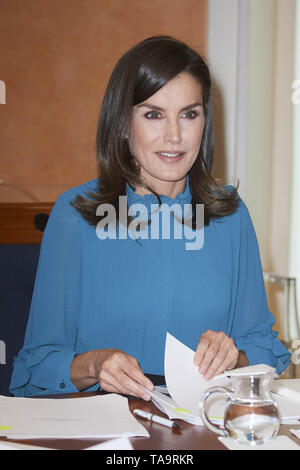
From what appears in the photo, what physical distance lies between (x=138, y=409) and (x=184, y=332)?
498mm

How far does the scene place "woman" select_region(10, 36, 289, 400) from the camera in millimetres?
1393

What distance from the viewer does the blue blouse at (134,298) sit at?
1.37m

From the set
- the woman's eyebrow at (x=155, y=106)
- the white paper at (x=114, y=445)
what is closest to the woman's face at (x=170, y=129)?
the woman's eyebrow at (x=155, y=106)

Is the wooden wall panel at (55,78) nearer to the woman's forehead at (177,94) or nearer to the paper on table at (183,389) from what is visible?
the woman's forehead at (177,94)

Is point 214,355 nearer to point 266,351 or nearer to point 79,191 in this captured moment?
point 266,351

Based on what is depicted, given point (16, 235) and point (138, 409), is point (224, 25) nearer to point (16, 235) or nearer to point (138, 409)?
point (16, 235)

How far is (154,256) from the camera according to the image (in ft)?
4.84

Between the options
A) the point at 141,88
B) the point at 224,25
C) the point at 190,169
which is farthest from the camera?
the point at 224,25

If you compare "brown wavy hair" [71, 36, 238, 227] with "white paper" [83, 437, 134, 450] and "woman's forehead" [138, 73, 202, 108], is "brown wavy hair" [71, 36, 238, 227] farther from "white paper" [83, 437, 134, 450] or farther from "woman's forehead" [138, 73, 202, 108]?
"white paper" [83, 437, 134, 450]

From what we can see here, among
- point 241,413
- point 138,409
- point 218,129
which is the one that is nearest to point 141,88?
point 138,409

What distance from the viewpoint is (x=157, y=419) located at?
0.90 meters

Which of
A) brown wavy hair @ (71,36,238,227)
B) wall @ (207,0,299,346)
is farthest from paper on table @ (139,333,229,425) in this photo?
wall @ (207,0,299,346)

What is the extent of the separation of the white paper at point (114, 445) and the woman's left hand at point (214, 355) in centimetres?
28

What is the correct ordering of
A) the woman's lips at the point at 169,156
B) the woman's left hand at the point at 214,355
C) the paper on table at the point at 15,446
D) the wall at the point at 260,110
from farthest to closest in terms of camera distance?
1. the wall at the point at 260,110
2. the woman's lips at the point at 169,156
3. the woman's left hand at the point at 214,355
4. the paper on table at the point at 15,446
